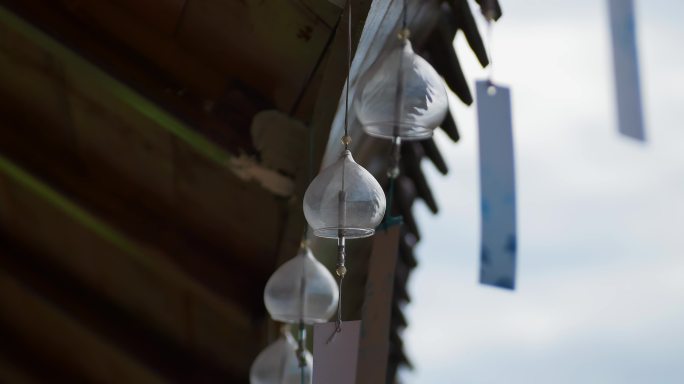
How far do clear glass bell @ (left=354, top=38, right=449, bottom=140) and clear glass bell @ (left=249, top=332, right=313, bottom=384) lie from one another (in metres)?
1.40

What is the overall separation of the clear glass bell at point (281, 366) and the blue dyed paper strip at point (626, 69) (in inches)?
81.6

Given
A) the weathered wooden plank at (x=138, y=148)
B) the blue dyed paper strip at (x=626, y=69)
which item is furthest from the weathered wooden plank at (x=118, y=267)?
the blue dyed paper strip at (x=626, y=69)

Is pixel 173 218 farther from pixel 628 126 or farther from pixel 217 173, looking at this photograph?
pixel 628 126

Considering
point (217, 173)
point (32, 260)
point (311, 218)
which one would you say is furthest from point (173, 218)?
point (311, 218)

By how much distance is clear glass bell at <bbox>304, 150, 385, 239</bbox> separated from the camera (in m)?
2.40

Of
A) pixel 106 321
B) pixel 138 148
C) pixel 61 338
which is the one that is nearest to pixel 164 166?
pixel 138 148

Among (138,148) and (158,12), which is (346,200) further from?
(138,148)

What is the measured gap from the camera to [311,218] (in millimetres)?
2467

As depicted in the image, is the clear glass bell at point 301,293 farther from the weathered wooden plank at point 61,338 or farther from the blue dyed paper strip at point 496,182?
the weathered wooden plank at point 61,338

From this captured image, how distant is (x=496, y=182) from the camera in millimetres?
2383

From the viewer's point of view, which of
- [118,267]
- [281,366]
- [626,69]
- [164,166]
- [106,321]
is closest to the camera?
[626,69]

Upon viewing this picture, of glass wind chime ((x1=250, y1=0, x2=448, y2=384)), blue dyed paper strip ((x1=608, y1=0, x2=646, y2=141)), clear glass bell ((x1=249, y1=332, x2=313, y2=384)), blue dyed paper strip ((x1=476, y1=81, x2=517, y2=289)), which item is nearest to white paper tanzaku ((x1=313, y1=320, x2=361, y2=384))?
glass wind chime ((x1=250, y1=0, x2=448, y2=384))

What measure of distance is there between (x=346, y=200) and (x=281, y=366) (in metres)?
1.53

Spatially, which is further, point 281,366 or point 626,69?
point 281,366
